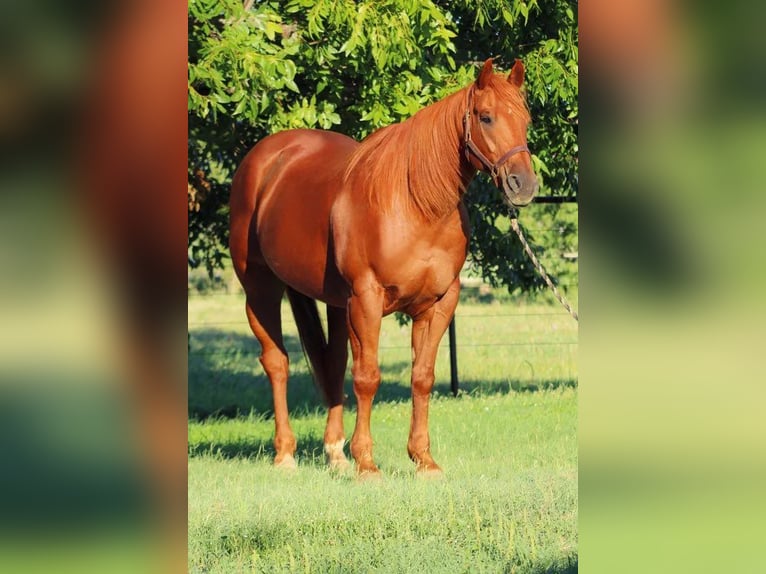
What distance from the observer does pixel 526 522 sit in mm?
4406

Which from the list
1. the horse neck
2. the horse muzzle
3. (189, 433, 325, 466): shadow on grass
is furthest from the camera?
(189, 433, 325, 466): shadow on grass

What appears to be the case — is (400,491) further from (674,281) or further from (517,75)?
(674,281)

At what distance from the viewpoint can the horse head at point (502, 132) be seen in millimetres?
5410

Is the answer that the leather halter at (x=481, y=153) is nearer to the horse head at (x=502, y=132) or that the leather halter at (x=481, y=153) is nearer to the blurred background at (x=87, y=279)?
the horse head at (x=502, y=132)

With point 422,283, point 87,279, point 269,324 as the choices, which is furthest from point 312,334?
point 87,279

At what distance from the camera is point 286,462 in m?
6.82

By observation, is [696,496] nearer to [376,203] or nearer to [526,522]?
[526,522]

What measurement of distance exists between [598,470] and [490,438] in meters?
6.01

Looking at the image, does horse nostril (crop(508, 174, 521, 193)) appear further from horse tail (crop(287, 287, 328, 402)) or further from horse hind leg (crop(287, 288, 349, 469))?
horse tail (crop(287, 287, 328, 402))

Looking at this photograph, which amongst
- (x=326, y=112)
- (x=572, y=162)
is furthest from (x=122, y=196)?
(x=572, y=162)

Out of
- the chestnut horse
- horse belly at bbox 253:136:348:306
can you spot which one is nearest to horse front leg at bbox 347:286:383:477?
the chestnut horse

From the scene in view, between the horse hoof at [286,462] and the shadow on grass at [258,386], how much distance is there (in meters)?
2.71

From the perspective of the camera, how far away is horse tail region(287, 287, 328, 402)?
7.29 m

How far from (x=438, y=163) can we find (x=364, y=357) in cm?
120
